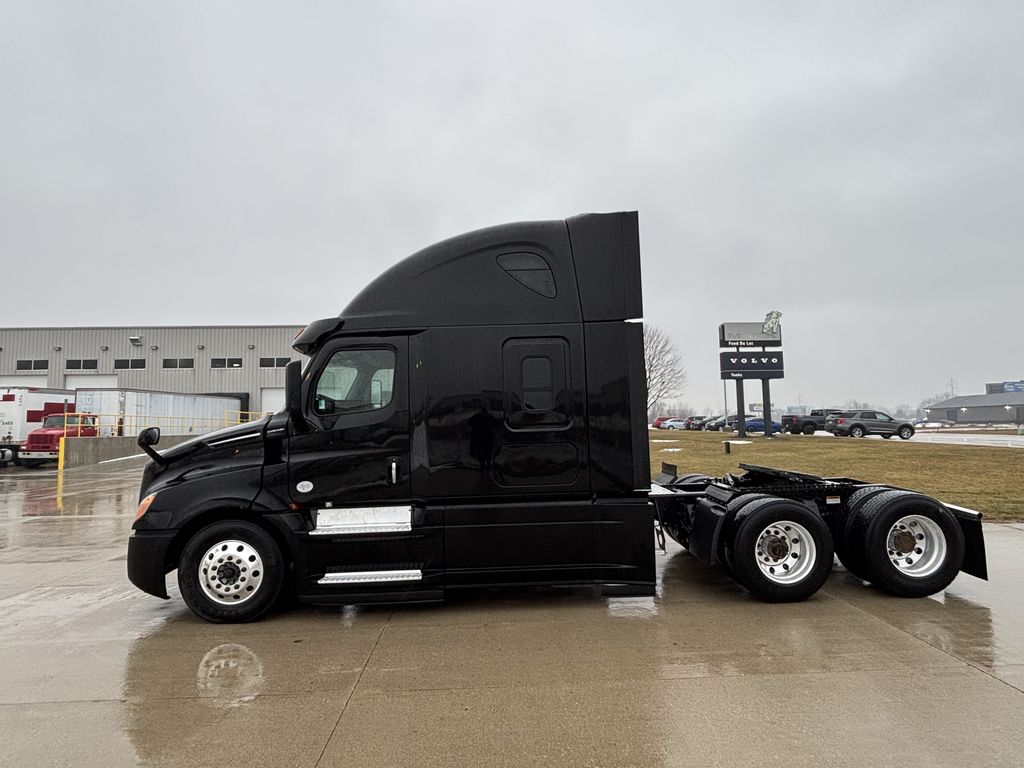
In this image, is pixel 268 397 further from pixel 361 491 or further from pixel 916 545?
pixel 916 545

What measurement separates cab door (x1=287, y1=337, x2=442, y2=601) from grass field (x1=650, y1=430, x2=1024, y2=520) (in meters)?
8.98

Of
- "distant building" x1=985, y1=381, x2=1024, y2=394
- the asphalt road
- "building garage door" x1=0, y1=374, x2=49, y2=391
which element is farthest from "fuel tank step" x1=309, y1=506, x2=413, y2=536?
"distant building" x1=985, y1=381, x2=1024, y2=394

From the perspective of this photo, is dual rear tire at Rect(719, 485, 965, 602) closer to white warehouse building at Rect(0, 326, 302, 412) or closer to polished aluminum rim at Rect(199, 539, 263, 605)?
polished aluminum rim at Rect(199, 539, 263, 605)

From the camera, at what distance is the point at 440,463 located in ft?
16.1

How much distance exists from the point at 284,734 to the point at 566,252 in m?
3.95

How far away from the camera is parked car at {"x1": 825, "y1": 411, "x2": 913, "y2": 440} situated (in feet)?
109

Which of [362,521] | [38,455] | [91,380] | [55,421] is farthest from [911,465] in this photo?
[91,380]

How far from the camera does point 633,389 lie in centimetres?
493

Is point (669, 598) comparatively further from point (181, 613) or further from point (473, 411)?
point (181, 613)

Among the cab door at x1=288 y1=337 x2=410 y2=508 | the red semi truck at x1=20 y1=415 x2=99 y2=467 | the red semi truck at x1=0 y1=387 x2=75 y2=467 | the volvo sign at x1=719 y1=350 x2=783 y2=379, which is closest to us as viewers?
the cab door at x1=288 y1=337 x2=410 y2=508

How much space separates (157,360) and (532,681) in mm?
46017

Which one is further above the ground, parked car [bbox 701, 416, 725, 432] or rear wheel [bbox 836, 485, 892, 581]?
parked car [bbox 701, 416, 725, 432]

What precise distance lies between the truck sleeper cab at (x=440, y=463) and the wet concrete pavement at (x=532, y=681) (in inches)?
17.0

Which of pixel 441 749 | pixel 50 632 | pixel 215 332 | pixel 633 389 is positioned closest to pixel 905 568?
pixel 633 389
